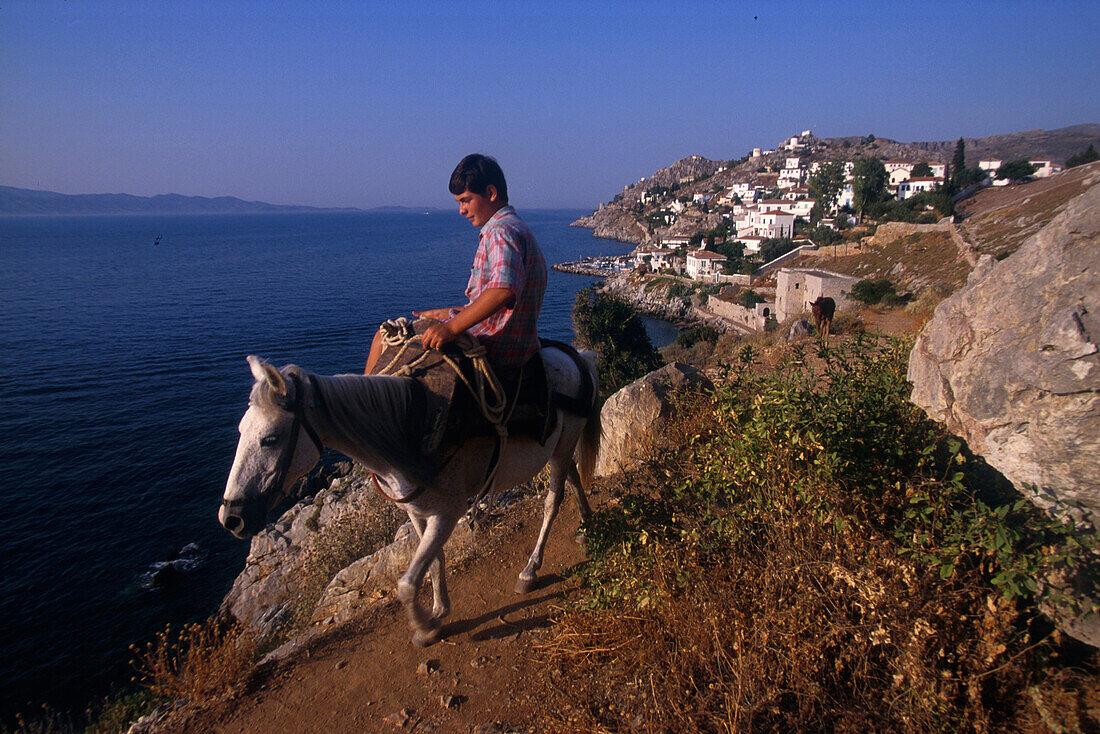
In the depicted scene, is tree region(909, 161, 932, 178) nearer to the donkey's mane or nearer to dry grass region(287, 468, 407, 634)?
dry grass region(287, 468, 407, 634)

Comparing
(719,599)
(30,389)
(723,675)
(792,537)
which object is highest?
(792,537)

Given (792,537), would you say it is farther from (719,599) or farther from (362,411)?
(362,411)

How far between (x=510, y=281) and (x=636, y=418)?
4.49m

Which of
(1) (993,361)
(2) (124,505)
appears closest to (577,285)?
(2) (124,505)

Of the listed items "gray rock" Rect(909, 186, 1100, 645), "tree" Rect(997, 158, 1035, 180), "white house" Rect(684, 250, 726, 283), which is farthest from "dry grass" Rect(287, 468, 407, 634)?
"tree" Rect(997, 158, 1035, 180)

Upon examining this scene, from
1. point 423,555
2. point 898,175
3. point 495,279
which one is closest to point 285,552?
point 423,555

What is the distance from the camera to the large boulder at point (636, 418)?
283 inches

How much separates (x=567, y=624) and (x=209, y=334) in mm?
50289

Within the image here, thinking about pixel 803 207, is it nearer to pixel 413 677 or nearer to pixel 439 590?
pixel 439 590

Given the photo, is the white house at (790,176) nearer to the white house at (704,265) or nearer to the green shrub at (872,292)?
the white house at (704,265)

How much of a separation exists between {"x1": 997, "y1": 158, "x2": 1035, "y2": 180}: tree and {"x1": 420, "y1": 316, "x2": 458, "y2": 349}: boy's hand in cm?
9051

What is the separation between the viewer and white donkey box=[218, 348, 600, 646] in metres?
2.84

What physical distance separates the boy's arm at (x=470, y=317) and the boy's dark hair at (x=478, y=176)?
78 cm

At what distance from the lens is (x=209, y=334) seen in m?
45.1
